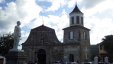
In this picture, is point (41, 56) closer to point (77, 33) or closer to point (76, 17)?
point (77, 33)

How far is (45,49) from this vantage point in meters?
60.5

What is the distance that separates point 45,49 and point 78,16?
10.2 meters

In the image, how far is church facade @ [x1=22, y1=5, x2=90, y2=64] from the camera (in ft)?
189

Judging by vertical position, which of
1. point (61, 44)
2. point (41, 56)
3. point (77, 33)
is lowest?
point (41, 56)

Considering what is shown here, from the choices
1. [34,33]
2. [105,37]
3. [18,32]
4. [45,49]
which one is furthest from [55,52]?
[18,32]

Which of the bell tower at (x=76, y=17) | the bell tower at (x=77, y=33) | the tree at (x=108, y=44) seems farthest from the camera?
the tree at (x=108, y=44)

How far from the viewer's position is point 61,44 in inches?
2338

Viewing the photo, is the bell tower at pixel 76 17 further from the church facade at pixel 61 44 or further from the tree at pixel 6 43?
the tree at pixel 6 43

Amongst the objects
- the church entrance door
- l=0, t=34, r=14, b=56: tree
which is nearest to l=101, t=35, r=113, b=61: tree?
the church entrance door

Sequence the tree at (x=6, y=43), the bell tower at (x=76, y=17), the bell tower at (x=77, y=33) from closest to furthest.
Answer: the bell tower at (x=77, y=33)
the bell tower at (x=76, y=17)
the tree at (x=6, y=43)

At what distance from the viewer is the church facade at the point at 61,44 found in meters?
57.7

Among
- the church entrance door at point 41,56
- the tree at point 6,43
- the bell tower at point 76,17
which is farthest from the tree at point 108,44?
the tree at point 6,43

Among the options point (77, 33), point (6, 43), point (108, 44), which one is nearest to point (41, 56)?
point (6, 43)

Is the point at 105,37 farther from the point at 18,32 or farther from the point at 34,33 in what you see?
the point at 18,32
